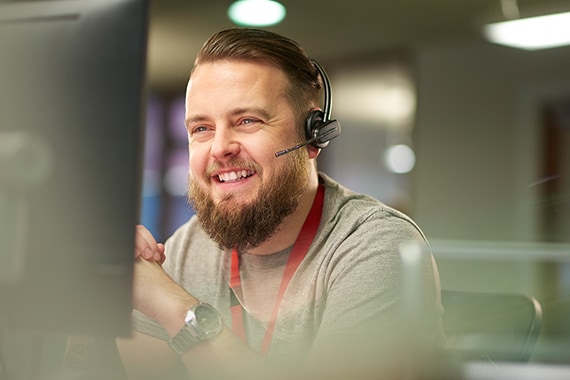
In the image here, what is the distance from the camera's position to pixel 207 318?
31.0 inches

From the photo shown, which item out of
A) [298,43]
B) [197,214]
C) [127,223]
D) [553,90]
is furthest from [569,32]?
[553,90]

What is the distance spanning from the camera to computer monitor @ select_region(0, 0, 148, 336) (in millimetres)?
654

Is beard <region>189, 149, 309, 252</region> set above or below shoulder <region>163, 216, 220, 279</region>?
above

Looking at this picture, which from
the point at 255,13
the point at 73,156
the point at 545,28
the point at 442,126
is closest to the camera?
the point at 73,156

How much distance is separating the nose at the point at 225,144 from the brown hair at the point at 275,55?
0.08 metres

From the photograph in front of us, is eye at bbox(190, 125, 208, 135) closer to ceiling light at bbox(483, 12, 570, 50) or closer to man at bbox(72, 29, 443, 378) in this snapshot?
man at bbox(72, 29, 443, 378)

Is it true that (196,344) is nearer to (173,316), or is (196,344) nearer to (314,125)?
(173,316)

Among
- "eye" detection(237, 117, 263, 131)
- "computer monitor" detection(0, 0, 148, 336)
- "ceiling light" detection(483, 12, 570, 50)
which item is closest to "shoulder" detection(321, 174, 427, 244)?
"eye" detection(237, 117, 263, 131)

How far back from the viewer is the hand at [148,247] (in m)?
0.79

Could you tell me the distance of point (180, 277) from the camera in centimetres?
84

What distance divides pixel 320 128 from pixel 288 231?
0.12 metres

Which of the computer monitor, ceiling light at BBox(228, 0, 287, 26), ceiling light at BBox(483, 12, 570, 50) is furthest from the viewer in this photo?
ceiling light at BBox(483, 12, 570, 50)

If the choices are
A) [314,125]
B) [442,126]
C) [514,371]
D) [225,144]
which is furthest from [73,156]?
[442,126]

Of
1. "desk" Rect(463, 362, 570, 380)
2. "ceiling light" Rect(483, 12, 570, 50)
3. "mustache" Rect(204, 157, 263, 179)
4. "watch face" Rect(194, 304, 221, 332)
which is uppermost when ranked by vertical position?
"ceiling light" Rect(483, 12, 570, 50)
